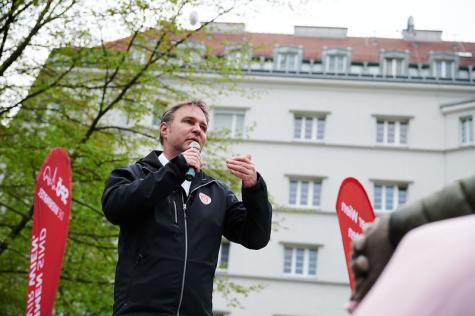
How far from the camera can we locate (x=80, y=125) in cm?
923

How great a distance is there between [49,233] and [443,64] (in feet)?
78.6

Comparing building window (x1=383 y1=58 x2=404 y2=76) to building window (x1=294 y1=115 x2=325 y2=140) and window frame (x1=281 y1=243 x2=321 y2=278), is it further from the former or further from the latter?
window frame (x1=281 y1=243 x2=321 y2=278)

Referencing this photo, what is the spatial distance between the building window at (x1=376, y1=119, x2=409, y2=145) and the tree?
51.2 ft

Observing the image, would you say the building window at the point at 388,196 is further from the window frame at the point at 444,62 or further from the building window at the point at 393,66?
the window frame at the point at 444,62

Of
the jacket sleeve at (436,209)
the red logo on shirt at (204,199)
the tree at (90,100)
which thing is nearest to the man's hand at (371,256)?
the jacket sleeve at (436,209)

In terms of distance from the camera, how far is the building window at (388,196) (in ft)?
75.2

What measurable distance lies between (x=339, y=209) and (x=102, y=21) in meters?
4.73

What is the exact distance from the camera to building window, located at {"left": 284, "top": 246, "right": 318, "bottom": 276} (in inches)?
875

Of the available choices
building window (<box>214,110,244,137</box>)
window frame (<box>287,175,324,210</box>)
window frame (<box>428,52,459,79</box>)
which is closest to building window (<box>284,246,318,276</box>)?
window frame (<box>287,175,324,210</box>)

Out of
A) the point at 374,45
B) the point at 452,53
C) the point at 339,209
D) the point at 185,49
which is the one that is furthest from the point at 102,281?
the point at 374,45

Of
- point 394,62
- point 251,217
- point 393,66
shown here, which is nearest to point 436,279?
point 251,217

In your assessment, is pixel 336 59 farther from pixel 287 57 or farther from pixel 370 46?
pixel 370 46

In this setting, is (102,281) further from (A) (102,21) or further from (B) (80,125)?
(A) (102,21)

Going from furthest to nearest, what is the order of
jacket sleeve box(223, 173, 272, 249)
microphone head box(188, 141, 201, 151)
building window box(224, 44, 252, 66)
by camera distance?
1. building window box(224, 44, 252, 66)
2. microphone head box(188, 141, 201, 151)
3. jacket sleeve box(223, 173, 272, 249)
